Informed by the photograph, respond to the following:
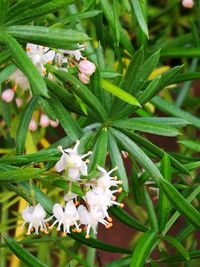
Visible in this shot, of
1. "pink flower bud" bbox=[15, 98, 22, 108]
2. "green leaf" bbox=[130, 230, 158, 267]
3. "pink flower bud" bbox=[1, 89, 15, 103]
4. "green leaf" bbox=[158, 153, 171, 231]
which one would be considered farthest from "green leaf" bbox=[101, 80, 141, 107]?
"pink flower bud" bbox=[15, 98, 22, 108]

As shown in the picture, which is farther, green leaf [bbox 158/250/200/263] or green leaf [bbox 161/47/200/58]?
green leaf [bbox 161/47/200/58]

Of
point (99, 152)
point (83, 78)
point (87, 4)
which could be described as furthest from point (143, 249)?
point (87, 4)

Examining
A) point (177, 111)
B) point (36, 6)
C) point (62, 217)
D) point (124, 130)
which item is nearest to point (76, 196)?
point (62, 217)

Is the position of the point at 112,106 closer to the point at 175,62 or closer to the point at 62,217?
the point at 62,217

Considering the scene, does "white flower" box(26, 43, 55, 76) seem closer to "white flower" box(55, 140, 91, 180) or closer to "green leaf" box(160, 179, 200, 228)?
"white flower" box(55, 140, 91, 180)

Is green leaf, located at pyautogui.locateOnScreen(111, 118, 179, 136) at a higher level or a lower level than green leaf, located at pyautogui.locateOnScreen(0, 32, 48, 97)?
lower

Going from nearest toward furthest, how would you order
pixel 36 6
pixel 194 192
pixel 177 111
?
1. pixel 36 6
2. pixel 194 192
3. pixel 177 111

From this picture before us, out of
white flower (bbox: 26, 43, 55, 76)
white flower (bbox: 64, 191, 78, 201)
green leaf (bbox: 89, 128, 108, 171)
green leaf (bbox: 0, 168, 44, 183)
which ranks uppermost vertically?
white flower (bbox: 26, 43, 55, 76)
